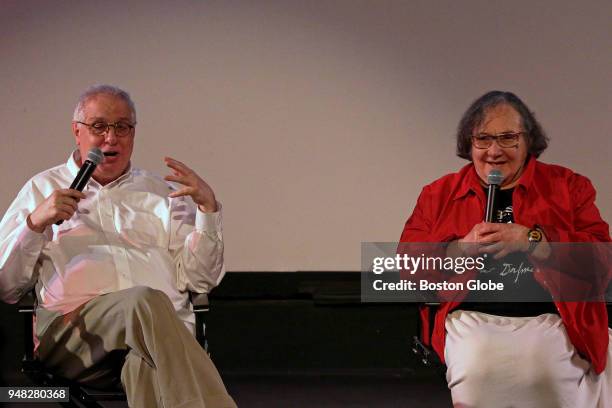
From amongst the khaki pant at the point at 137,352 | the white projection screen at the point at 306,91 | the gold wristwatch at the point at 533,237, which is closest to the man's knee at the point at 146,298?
the khaki pant at the point at 137,352

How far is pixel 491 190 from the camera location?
10.2ft

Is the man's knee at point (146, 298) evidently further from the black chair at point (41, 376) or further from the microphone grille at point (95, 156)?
the microphone grille at point (95, 156)

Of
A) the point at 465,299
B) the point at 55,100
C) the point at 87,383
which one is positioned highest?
the point at 55,100

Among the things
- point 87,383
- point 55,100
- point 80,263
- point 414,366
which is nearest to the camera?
point 87,383

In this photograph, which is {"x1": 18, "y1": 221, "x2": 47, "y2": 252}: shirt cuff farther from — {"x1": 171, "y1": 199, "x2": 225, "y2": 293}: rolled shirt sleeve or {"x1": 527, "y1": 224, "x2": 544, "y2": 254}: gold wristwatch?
{"x1": 527, "y1": 224, "x2": 544, "y2": 254}: gold wristwatch

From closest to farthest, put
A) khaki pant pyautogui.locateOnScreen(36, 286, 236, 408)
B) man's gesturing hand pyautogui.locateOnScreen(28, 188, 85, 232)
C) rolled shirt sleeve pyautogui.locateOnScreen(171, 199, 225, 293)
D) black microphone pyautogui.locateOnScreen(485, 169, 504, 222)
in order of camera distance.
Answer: khaki pant pyautogui.locateOnScreen(36, 286, 236, 408), man's gesturing hand pyautogui.locateOnScreen(28, 188, 85, 232), black microphone pyautogui.locateOnScreen(485, 169, 504, 222), rolled shirt sleeve pyautogui.locateOnScreen(171, 199, 225, 293)

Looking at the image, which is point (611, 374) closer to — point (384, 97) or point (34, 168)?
point (384, 97)

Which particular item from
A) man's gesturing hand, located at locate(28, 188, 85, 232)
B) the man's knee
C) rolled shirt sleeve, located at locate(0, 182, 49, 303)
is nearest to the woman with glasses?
the man's knee

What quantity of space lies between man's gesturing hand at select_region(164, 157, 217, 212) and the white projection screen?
1305mm

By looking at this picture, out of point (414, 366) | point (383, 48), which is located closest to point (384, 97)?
point (383, 48)

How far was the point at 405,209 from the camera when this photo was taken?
4.66 m

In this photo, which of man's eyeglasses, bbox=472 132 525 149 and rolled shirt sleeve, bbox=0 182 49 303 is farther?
man's eyeglasses, bbox=472 132 525 149

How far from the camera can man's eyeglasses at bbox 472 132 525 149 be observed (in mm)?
3367

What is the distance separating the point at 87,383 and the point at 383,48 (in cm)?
220
